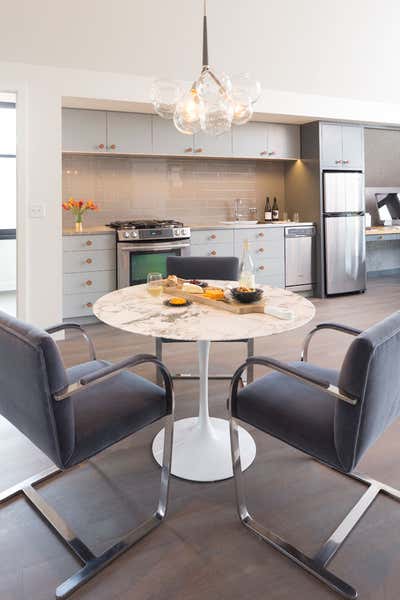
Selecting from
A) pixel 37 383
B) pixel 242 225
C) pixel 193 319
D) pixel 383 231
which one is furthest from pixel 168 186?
pixel 37 383

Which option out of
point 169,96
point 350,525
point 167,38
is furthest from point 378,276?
point 350,525

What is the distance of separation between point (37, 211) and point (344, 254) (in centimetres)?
384

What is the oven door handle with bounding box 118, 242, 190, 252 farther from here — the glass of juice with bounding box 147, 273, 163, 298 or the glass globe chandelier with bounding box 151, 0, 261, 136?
the glass of juice with bounding box 147, 273, 163, 298

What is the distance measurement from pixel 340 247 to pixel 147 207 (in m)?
2.51

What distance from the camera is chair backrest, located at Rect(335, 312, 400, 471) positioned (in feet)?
4.20

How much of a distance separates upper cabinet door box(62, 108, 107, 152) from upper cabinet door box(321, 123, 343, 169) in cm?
267

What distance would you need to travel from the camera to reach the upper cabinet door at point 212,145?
5258mm

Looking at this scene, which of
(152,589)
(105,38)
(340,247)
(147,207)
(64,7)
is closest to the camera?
(152,589)

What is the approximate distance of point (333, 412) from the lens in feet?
5.19

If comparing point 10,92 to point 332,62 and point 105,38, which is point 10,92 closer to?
point 105,38

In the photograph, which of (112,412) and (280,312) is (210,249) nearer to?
(280,312)

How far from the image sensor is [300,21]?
4203 millimetres

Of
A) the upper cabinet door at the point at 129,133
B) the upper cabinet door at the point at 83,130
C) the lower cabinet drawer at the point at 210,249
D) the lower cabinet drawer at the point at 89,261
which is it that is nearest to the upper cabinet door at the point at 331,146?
the lower cabinet drawer at the point at 210,249

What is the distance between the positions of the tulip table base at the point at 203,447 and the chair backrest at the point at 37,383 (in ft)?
2.54
